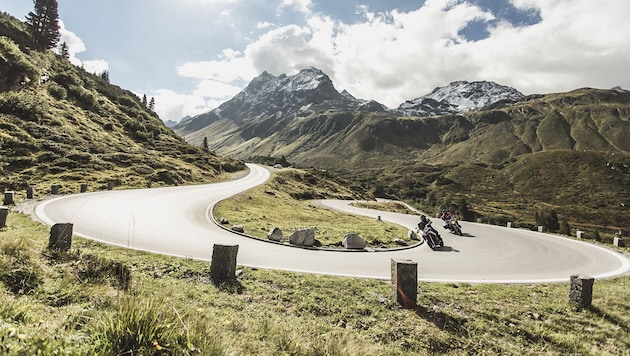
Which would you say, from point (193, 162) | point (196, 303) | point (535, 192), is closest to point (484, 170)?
point (535, 192)

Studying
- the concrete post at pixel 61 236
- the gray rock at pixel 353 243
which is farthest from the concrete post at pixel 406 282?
the concrete post at pixel 61 236

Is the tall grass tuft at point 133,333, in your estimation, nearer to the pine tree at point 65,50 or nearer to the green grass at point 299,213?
the green grass at point 299,213

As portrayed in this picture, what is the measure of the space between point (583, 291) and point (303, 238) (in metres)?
11.7

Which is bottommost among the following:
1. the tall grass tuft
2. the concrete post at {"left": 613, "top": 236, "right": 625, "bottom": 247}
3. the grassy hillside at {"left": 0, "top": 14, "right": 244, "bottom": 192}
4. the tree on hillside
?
the tall grass tuft

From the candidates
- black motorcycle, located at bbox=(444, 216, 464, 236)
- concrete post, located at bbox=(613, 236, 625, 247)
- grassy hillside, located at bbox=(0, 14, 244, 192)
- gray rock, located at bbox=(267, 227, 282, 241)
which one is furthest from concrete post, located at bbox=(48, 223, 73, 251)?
concrete post, located at bbox=(613, 236, 625, 247)

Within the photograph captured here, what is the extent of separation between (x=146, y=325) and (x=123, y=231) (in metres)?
14.3

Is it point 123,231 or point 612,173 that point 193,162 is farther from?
point 612,173

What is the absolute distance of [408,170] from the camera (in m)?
200

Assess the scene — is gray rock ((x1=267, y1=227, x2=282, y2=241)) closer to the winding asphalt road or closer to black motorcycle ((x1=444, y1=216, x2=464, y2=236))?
the winding asphalt road

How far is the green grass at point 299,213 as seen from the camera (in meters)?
21.4

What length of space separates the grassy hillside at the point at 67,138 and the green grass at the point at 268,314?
29480 mm

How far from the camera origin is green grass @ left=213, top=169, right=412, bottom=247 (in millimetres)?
21350

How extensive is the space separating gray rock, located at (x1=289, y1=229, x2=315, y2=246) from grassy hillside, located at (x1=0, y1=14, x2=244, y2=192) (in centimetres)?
2623

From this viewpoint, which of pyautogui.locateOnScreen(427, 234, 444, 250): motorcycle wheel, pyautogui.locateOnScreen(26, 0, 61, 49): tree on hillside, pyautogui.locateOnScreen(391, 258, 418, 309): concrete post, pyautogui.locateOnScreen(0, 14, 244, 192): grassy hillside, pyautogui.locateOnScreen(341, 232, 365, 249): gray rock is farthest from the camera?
pyautogui.locateOnScreen(26, 0, 61, 49): tree on hillside
